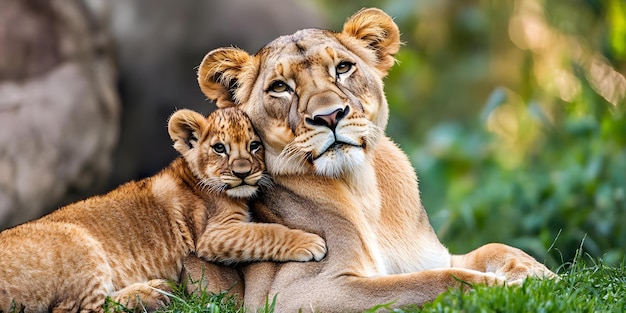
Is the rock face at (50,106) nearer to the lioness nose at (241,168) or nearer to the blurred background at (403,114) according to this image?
the blurred background at (403,114)

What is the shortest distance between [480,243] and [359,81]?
4.01 metres

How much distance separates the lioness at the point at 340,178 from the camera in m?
4.58

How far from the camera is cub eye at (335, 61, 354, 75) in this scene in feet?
15.9

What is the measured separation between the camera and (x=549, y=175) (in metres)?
9.45

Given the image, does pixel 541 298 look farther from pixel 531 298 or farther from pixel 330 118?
pixel 330 118

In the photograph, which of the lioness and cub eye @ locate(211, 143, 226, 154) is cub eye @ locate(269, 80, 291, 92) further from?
cub eye @ locate(211, 143, 226, 154)

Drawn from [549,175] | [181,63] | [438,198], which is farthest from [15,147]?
[549,175]

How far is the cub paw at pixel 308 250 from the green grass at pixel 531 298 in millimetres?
247

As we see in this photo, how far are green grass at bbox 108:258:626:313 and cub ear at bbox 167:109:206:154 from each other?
31.3 inches

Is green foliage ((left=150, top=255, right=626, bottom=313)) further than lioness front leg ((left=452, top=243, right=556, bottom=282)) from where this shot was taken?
No

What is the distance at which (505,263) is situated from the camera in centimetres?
498

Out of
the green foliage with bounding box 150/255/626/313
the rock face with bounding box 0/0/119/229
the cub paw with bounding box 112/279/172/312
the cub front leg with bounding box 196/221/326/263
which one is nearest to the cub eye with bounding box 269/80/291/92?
the cub front leg with bounding box 196/221/326/263

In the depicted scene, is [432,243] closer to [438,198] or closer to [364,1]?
[438,198]

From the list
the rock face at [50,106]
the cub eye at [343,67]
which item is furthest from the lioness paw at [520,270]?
the rock face at [50,106]
